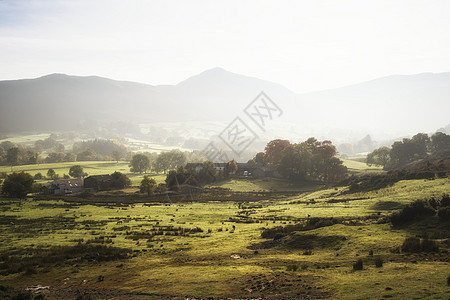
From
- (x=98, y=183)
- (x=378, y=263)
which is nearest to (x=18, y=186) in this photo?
(x=98, y=183)

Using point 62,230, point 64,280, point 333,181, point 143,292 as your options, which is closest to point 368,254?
point 143,292

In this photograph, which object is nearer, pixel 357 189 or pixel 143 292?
pixel 143 292

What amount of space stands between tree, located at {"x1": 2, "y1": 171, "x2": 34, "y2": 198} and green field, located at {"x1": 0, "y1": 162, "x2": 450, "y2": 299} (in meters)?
29.2

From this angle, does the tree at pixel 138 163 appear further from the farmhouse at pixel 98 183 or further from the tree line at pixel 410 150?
the tree line at pixel 410 150

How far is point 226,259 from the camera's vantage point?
30688 mm

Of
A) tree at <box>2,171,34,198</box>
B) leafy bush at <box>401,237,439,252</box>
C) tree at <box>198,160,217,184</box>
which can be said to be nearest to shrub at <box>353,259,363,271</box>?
leafy bush at <box>401,237,439,252</box>

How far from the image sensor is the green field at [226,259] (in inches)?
858

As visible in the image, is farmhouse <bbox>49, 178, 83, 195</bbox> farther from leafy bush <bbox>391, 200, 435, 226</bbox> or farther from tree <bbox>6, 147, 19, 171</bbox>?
leafy bush <bbox>391, 200, 435, 226</bbox>

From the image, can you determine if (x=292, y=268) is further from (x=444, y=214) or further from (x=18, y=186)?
(x=18, y=186)

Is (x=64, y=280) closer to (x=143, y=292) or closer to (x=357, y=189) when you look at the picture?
(x=143, y=292)

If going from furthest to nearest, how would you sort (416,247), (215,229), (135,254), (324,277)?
(215,229)
(135,254)
(416,247)
(324,277)

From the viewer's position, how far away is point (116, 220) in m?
57.1

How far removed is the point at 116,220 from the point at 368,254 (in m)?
44.5

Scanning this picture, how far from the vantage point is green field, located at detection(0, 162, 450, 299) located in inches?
858
